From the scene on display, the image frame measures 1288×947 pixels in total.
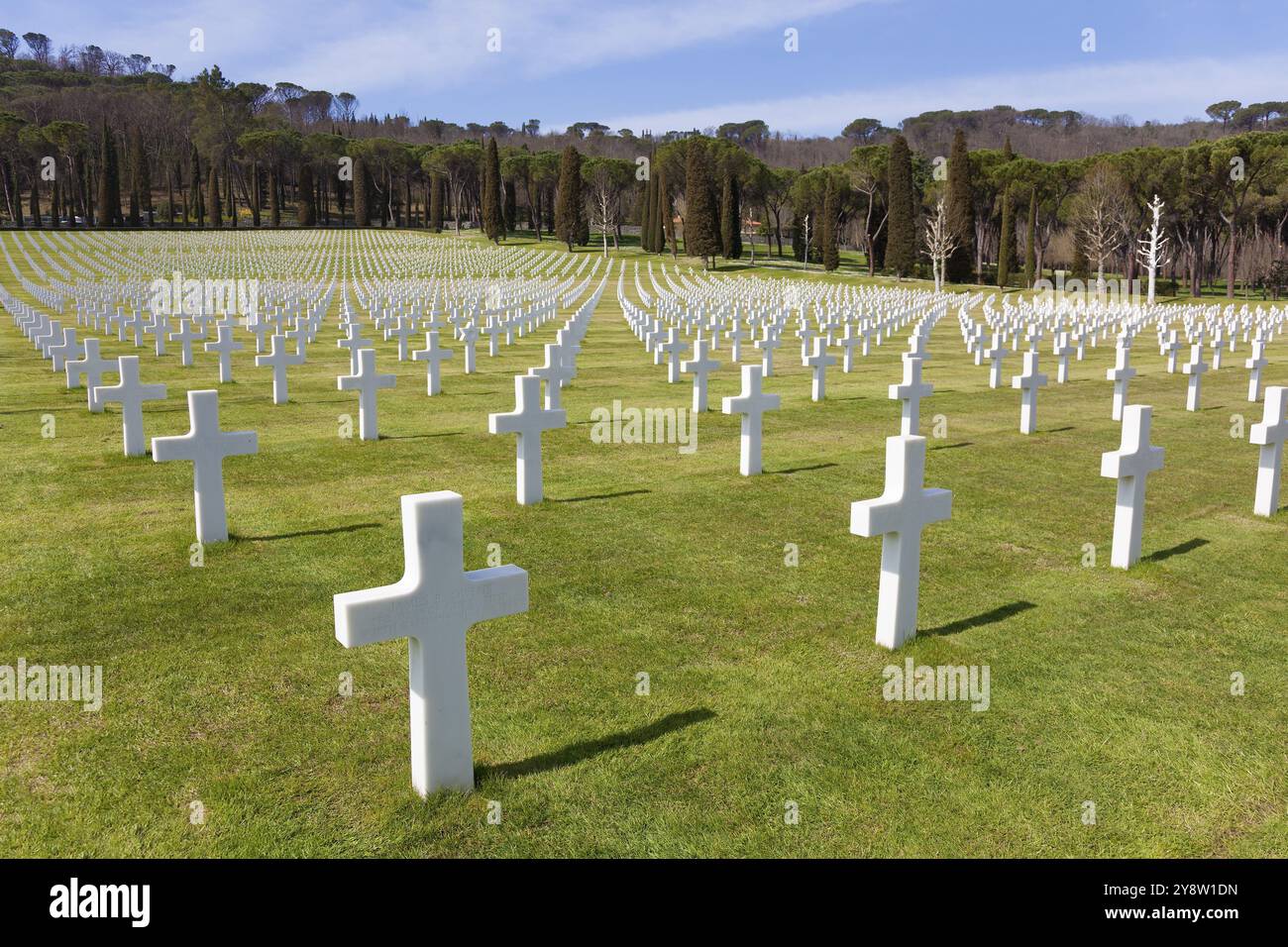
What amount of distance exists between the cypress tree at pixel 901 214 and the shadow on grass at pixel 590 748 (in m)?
59.7

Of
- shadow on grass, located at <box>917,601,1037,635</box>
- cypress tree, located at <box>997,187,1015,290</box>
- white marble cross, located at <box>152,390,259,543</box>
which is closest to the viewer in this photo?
shadow on grass, located at <box>917,601,1037,635</box>

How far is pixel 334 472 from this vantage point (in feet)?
31.1

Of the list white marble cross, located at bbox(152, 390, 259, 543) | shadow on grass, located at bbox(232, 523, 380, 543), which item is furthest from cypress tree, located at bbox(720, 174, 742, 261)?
white marble cross, located at bbox(152, 390, 259, 543)

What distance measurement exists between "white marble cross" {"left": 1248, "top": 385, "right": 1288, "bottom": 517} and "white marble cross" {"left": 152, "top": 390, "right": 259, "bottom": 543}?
7572 millimetres

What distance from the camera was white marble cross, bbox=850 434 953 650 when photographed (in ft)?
17.0

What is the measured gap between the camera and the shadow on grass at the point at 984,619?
5.54m

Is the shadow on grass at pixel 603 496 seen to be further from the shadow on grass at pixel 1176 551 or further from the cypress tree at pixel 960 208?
the cypress tree at pixel 960 208

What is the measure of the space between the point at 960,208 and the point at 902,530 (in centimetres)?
5864

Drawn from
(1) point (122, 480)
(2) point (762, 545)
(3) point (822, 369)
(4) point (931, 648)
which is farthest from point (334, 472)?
(3) point (822, 369)

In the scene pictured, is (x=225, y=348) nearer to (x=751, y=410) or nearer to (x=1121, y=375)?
(x=751, y=410)

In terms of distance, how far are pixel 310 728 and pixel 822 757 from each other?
2.15m

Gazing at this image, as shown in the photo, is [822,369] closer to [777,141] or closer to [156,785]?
[156,785]

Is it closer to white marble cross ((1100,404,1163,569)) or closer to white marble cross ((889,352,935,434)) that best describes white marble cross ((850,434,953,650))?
white marble cross ((1100,404,1163,569))

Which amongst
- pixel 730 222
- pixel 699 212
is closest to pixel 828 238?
pixel 730 222
